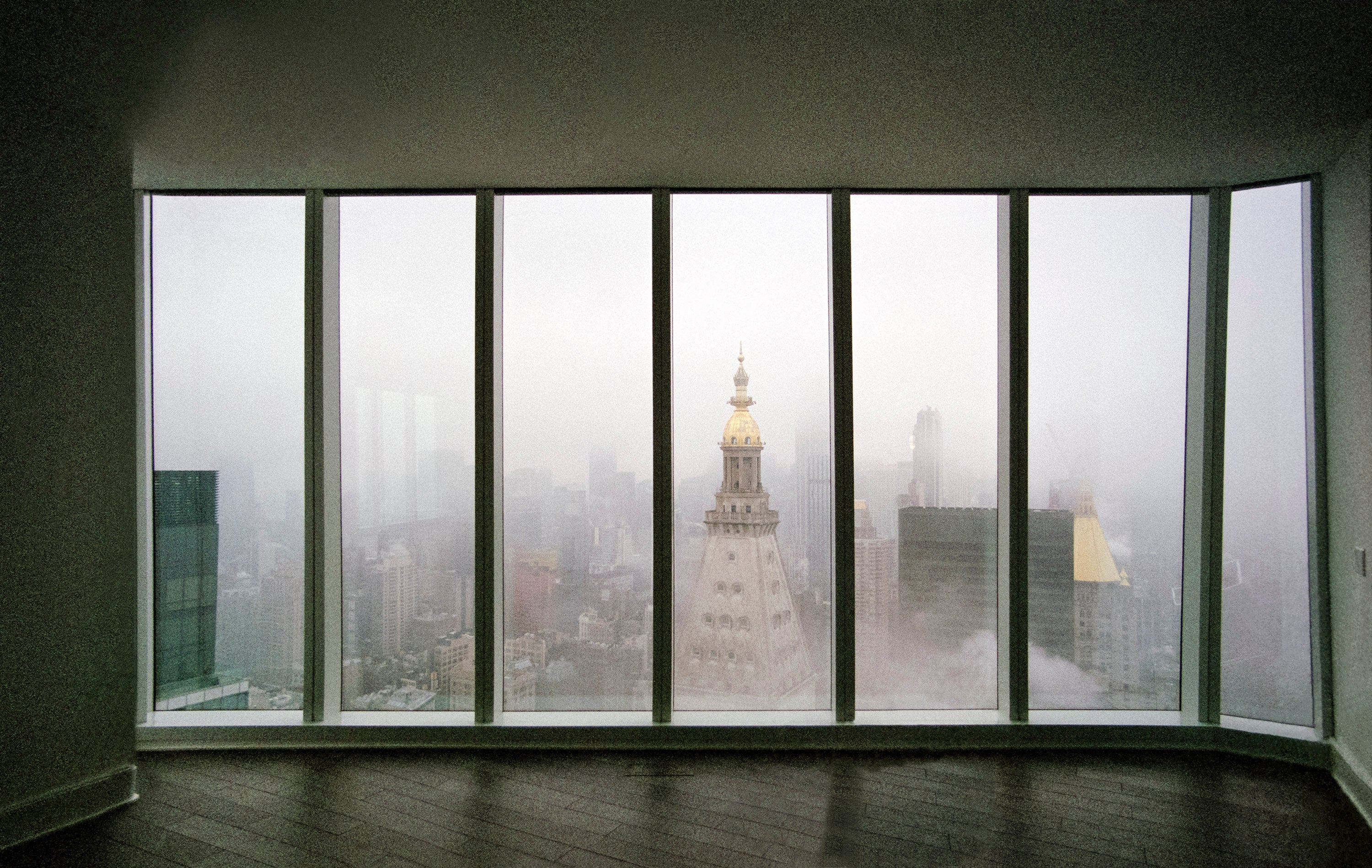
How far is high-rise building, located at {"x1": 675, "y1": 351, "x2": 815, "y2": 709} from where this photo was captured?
4.14 meters

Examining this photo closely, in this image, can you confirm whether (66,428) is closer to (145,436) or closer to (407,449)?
(145,436)

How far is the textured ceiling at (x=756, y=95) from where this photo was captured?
252 centimetres

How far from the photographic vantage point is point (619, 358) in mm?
4199

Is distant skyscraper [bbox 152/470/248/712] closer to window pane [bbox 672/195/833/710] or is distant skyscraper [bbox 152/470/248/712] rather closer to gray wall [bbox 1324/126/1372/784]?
window pane [bbox 672/195/833/710]

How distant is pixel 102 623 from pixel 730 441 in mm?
2914

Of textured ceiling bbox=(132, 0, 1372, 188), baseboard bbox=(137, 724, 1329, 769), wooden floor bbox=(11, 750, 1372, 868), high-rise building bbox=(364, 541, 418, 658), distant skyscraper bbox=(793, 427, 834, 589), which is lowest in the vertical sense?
wooden floor bbox=(11, 750, 1372, 868)

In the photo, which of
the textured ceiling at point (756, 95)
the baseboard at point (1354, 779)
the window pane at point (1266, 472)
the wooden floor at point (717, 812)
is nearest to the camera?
the textured ceiling at point (756, 95)

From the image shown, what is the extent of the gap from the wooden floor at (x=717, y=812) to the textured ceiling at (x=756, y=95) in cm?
284

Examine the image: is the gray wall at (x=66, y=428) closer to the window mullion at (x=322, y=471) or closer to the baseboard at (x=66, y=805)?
the baseboard at (x=66, y=805)

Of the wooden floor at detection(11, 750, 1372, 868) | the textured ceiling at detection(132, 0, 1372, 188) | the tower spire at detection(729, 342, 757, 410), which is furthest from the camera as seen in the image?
the tower spire at detection(729, 342, 757, 410)

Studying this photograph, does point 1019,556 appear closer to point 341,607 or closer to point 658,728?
point 658,728

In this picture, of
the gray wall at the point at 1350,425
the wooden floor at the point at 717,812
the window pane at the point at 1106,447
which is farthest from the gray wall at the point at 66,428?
the gray wall at the point at 1350,425

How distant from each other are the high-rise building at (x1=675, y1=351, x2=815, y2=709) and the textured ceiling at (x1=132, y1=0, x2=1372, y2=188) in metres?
1.32

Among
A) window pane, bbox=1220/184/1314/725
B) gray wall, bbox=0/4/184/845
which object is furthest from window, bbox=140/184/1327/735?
gray wall, bbox=0/4/184/845
